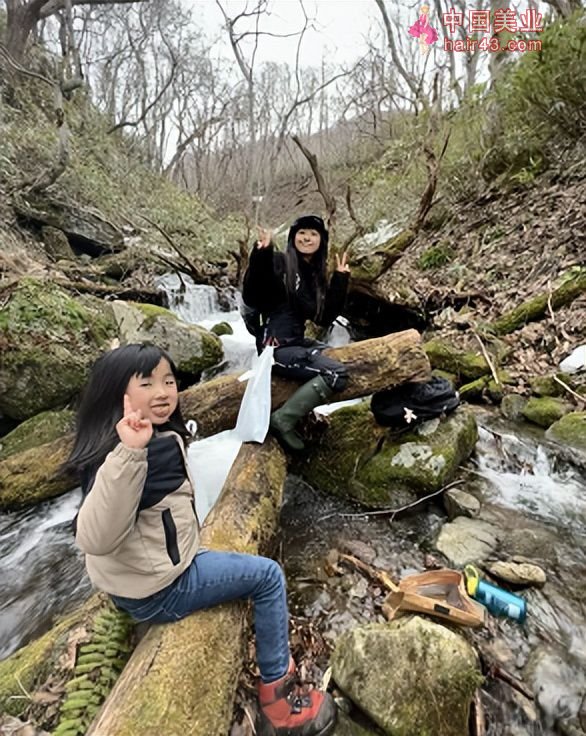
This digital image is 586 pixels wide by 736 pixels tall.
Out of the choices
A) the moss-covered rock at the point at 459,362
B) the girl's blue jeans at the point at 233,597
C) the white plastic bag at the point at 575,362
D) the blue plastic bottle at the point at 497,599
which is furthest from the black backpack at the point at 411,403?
the girl's blue jeans at the point at 233,597

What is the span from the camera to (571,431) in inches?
168

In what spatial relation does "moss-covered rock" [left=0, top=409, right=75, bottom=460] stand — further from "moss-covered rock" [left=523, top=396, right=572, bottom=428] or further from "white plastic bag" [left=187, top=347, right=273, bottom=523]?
"moss-covered rock" [left=523, top=396, right=572, bottom=428]

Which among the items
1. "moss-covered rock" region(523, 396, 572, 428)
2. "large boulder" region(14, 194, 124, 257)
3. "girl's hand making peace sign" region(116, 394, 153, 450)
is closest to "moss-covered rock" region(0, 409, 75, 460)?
"girl's hand making peace sign" region(116, 394, 153, 450)

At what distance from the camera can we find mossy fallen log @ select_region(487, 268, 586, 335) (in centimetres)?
605

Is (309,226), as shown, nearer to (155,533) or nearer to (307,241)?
(307,241)

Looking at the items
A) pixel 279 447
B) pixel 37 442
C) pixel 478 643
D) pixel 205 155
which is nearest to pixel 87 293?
pixel 37 442

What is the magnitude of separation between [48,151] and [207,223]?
6411mm

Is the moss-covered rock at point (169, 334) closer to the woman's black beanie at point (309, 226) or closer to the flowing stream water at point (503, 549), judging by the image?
the flowing stream water at point (503, 549)

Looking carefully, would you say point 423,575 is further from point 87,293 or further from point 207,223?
point 207,223

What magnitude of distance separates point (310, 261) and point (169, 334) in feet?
13.5

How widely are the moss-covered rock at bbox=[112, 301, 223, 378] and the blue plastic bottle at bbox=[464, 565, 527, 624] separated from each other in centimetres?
557

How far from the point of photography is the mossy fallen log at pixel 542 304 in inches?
238

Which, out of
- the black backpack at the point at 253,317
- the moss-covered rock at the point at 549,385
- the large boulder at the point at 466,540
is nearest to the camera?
the large boulder at the point at 466,540

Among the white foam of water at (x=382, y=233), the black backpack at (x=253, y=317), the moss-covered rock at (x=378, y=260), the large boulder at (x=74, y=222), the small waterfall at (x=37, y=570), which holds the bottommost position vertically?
the small waterfall at (x=37, y=570)
